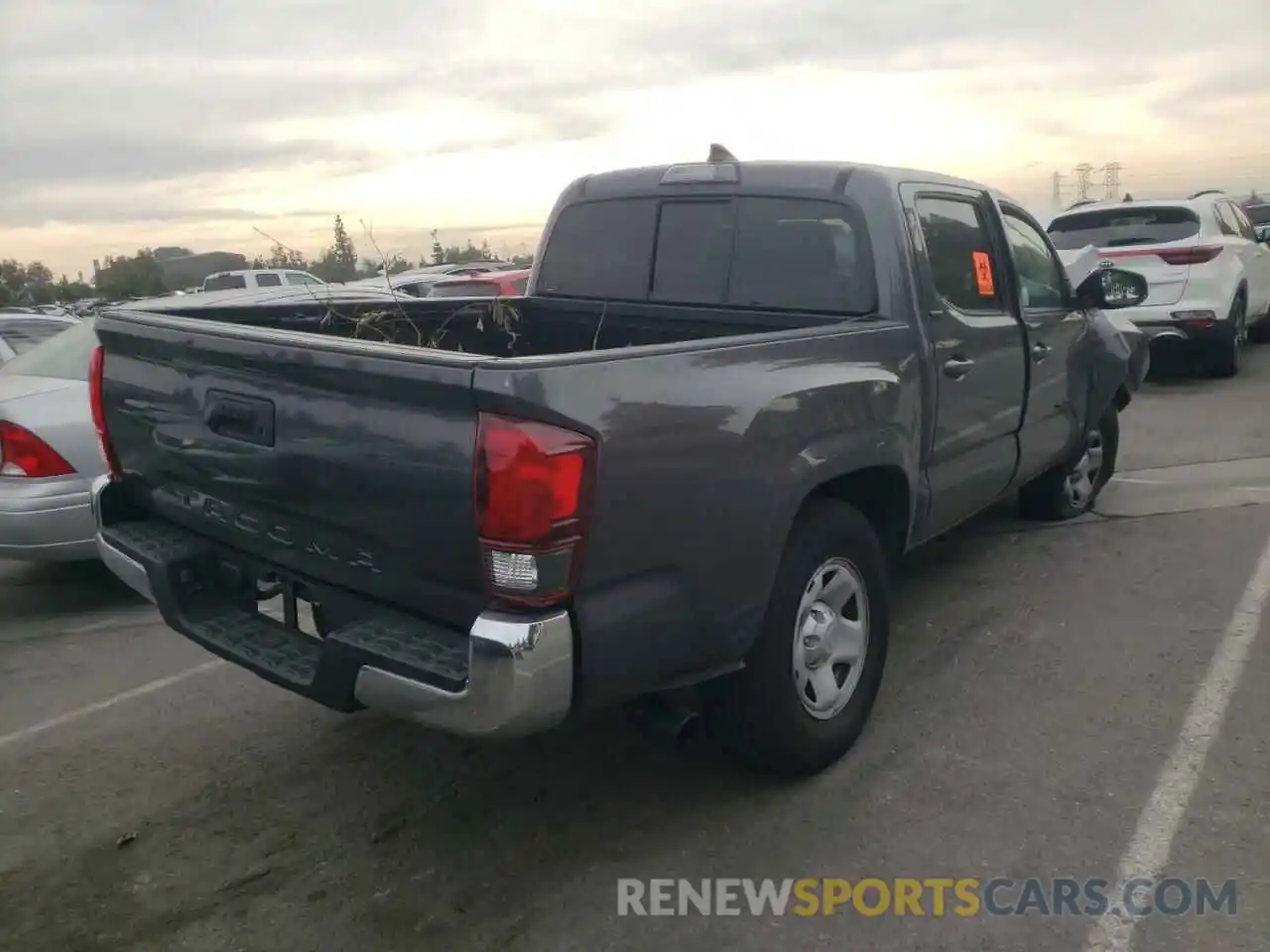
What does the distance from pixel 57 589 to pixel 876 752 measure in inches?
181

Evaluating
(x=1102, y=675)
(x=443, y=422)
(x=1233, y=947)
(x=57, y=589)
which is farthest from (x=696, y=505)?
(x=57, y=589)

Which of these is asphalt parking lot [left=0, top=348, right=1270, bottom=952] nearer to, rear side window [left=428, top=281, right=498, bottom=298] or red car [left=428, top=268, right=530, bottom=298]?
red car [left=428, top=268, right=530, bottom=298]

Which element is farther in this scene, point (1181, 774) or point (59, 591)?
point (59, 591)

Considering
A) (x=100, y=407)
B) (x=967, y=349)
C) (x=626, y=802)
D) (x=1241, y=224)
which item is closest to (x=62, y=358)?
(x=100, y=407)

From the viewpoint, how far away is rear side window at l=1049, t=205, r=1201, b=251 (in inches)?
427

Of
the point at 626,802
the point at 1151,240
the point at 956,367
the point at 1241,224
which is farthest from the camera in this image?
the point at 1241,224

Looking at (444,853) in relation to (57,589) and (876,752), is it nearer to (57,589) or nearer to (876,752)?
(876,752)

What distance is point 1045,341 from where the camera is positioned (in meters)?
5.24

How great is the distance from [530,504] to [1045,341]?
137 inches

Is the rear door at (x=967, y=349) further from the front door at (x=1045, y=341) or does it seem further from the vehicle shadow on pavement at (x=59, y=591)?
the vehicle shadow on pavement at (x=59, y=591)

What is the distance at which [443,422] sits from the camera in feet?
8.71

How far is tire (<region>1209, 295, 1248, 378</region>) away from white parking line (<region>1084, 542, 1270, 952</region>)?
6961mm

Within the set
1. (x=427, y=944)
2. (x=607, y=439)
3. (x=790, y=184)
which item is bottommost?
(x=427, y=944)

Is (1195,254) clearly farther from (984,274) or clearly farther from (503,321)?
(503,321)
